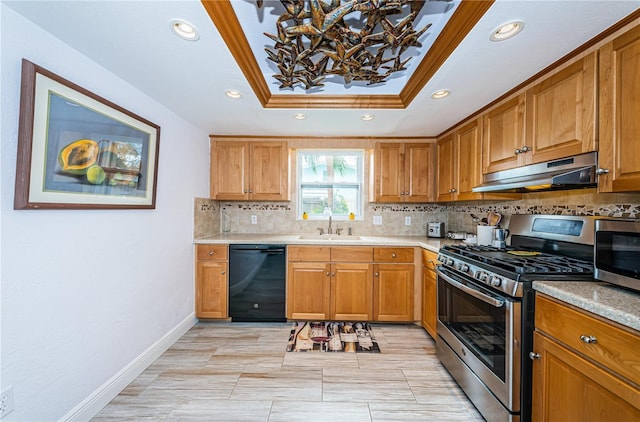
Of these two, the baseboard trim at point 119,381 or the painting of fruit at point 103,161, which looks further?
the baseboard trim at point 119,381

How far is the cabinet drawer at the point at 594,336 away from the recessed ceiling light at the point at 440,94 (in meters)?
1.46

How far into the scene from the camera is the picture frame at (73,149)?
1.22m

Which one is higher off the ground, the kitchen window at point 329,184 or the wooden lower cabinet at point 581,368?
the kitchen window at point 329,184

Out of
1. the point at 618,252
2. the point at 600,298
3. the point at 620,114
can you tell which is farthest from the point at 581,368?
the point at 620,114

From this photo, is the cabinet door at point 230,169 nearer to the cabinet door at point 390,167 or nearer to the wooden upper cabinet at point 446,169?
the cabinet door at point 390,167

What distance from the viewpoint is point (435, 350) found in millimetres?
2402

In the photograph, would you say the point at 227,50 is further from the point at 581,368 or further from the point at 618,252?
the point at 581,368

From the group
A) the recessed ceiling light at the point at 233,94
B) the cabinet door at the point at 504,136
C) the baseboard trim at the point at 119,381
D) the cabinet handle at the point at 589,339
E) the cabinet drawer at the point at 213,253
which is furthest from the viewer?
the cabinet drawer at the point at 213,253

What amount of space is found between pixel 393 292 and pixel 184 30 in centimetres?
275

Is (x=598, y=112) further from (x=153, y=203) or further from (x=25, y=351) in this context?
(x=25, y=351)

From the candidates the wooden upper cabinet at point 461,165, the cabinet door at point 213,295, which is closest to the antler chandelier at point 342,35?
the wooden upper cabinet at point 461,165

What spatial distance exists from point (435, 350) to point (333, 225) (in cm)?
174

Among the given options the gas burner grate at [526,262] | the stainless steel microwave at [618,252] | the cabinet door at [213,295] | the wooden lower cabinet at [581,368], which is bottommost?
the cabinet door at [213,295]

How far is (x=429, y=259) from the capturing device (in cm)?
259
